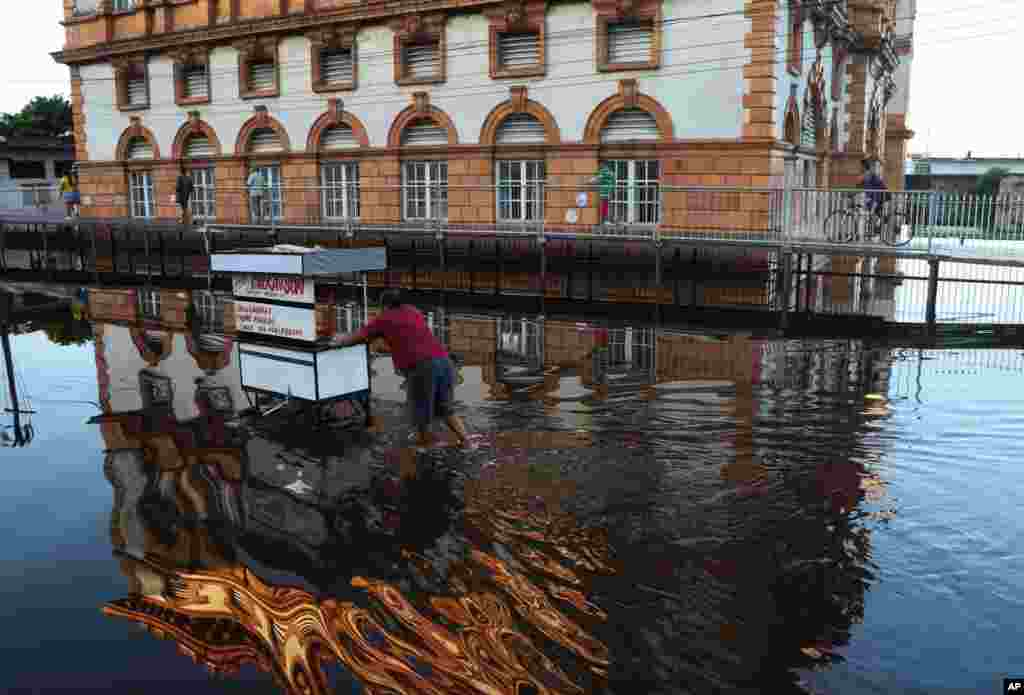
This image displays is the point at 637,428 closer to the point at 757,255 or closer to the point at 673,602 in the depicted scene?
the point at 673,602

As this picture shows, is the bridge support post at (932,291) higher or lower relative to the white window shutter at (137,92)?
lower

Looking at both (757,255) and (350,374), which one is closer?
(350,374)

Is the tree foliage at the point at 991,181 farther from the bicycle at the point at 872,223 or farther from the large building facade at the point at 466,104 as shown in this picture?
the bicycle at the point at 872,223

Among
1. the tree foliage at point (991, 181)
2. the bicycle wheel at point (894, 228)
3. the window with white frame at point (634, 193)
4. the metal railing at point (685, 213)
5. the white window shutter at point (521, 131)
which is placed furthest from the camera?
the tree foliage at point (991, 181)

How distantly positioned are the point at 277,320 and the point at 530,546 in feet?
16.7

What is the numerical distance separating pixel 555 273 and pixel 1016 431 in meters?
14.5

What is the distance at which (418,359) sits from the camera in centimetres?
895

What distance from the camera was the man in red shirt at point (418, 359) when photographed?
8945mm

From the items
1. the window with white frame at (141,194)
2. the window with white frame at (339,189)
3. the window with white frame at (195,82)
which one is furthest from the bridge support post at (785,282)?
the window with white frame at (141,194)

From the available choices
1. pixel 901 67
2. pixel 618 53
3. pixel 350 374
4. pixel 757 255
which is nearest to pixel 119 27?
pixel 618 53

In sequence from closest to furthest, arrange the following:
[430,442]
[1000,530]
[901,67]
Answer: [1000,530]
[430,442]
[901,67]

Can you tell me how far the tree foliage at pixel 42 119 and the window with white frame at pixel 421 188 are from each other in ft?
134

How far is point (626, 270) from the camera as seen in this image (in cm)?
2188

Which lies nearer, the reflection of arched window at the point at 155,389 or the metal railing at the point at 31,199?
the reflection of arched window at the point at 155,389
